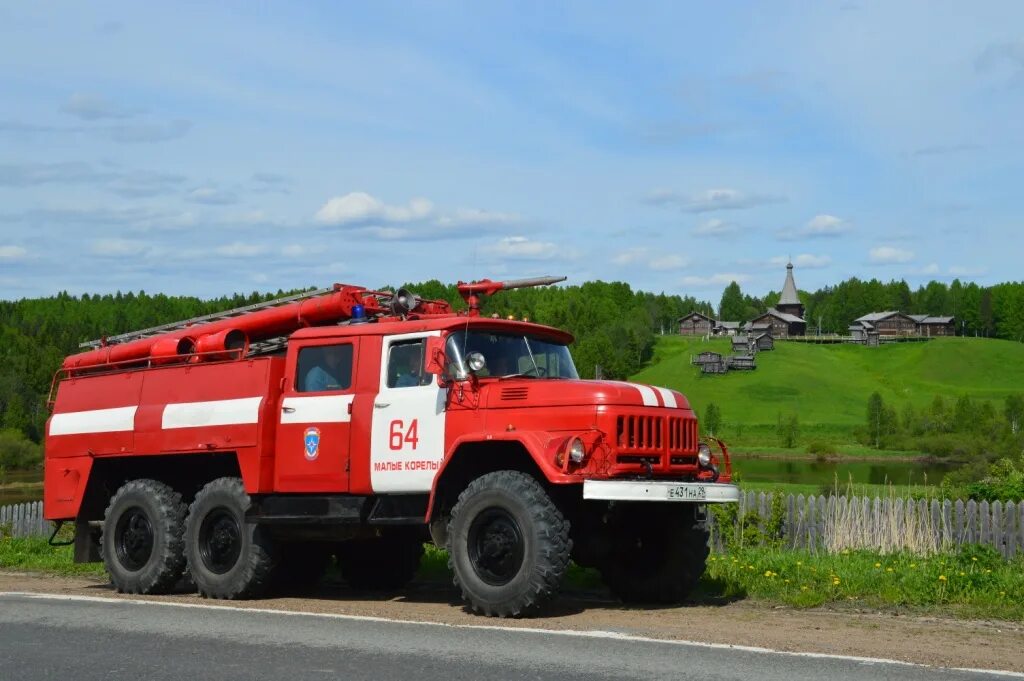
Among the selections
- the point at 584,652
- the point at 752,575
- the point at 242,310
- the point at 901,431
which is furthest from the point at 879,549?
the point at 901,431

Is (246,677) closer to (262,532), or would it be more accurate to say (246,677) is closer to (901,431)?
(262,532)

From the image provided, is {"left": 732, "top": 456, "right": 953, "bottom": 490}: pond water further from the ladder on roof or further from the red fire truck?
the red fire truck

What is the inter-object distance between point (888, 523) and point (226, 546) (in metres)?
9.37

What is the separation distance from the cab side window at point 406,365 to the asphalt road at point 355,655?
8.72 feet

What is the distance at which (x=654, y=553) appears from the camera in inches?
499

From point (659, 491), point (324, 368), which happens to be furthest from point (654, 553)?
point (324, 368)

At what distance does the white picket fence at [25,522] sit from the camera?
2727 cm

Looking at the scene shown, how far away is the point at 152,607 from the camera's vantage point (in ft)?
40.9

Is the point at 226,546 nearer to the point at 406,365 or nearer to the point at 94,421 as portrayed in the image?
the point at 94,421

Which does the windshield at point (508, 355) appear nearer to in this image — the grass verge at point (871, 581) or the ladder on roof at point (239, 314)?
the ladder on roof at point (239, 314)

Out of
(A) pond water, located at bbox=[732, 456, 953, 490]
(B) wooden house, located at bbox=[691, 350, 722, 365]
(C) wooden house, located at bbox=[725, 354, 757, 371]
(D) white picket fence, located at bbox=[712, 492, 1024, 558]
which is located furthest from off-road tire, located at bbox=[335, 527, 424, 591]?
(C) wooden house, located at bbox=[725, 354, 757, 371]

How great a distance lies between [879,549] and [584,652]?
777cm

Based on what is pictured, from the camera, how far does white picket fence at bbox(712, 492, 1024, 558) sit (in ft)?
52.7

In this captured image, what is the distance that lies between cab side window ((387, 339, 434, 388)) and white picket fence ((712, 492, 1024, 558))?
668 cm
